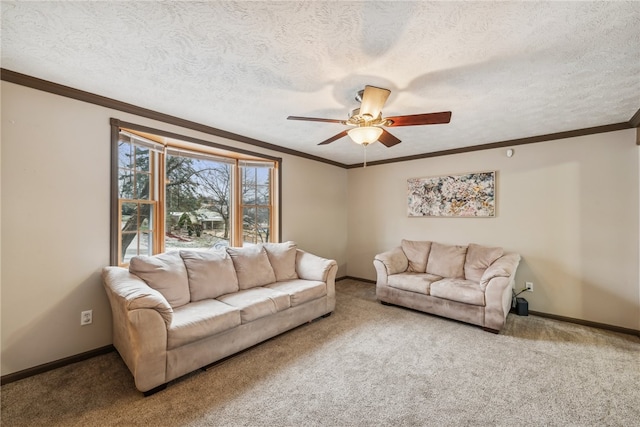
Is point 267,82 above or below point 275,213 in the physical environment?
above

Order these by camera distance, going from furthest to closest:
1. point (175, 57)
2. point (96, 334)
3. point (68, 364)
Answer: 1. point (96, 334)
2. point (68, 364)
3. point (175, 57)

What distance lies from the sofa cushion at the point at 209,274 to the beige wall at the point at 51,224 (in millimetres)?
735

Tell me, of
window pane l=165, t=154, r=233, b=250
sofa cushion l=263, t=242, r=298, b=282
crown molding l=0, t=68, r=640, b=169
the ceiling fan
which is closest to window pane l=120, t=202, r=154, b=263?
window pane l=165, t=154, r=233, b=250

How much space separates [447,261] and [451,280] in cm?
37

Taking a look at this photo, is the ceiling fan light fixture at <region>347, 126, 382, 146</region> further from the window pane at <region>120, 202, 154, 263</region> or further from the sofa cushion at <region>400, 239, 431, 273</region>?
the sofa cushion at <region>400, 239, 431, 273</region>

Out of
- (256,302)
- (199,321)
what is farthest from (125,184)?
(256,302)

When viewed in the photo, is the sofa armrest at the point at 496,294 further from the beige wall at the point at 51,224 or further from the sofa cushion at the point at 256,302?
the beige wall at the point at 51,224

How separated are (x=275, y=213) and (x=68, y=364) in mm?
2758

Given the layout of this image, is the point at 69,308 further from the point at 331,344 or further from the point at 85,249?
the point at 331,344

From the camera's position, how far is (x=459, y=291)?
3.31 metres

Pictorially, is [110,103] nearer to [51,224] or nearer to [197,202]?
[51,224]

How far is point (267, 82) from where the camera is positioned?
2195 millimetres

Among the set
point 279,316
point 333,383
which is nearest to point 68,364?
point 279,316

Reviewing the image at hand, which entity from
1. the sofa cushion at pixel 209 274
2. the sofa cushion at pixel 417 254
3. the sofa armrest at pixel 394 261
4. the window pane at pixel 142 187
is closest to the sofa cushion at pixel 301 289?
the sofa cushion at pixel 209 274
